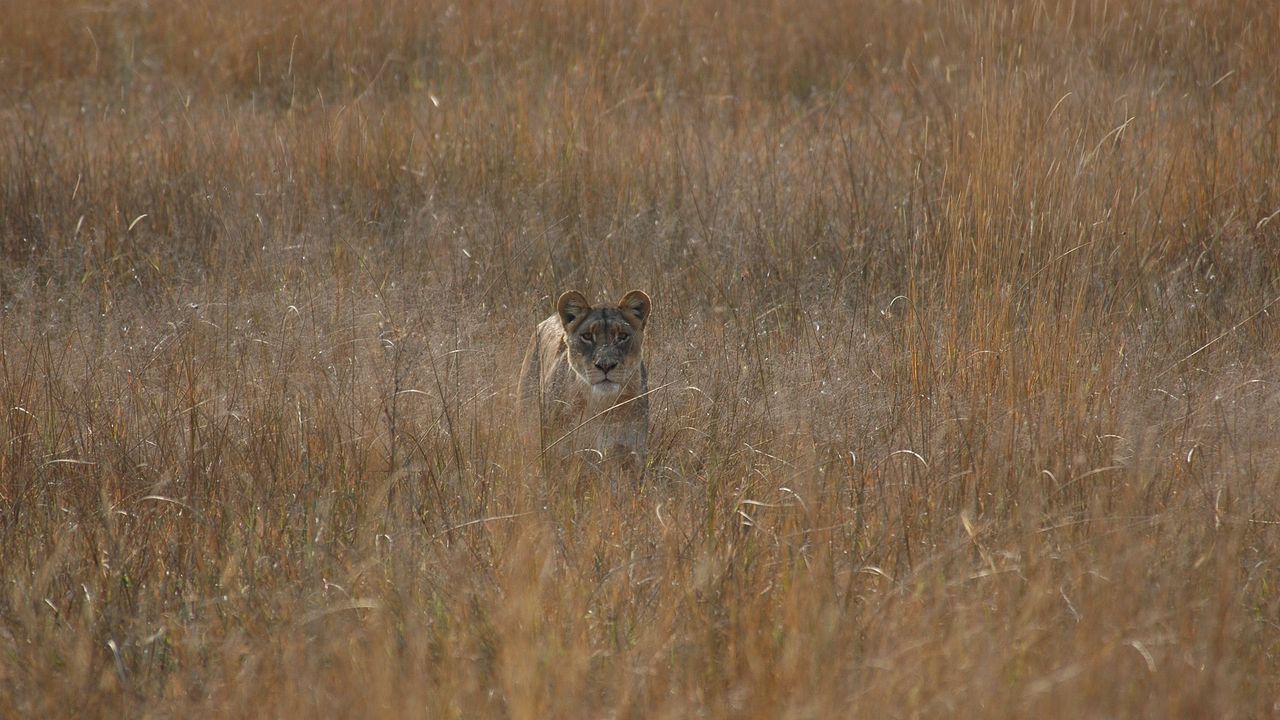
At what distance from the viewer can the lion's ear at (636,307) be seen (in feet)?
18.8

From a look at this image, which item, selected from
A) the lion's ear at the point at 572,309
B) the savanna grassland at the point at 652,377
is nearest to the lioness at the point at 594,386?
the lion's ear at the point at 572,309

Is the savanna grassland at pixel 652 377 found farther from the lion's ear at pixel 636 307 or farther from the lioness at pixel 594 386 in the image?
Answer: the lion's ear at pixel 636 307

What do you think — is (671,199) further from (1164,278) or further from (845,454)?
(845,454)

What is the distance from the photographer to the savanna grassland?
11.1 ft

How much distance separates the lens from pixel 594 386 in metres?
5.38

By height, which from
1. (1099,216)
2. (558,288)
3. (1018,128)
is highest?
→ (1018,128)

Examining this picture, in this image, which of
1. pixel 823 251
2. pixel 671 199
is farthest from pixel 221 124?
pixel 823 251

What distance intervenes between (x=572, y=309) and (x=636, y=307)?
1.13 feet

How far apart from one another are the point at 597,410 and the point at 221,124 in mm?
4984

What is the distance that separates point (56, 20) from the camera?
11.6 meters

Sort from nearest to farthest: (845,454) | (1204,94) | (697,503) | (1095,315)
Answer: (697,503), (845,454), (1095,315), (1204,94)

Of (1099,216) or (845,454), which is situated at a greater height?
(1099,216)

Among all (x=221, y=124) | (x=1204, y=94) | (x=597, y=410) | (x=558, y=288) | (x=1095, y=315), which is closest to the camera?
(x=597, y=410)

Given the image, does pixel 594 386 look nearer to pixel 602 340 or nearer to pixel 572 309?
pixel 602 340
